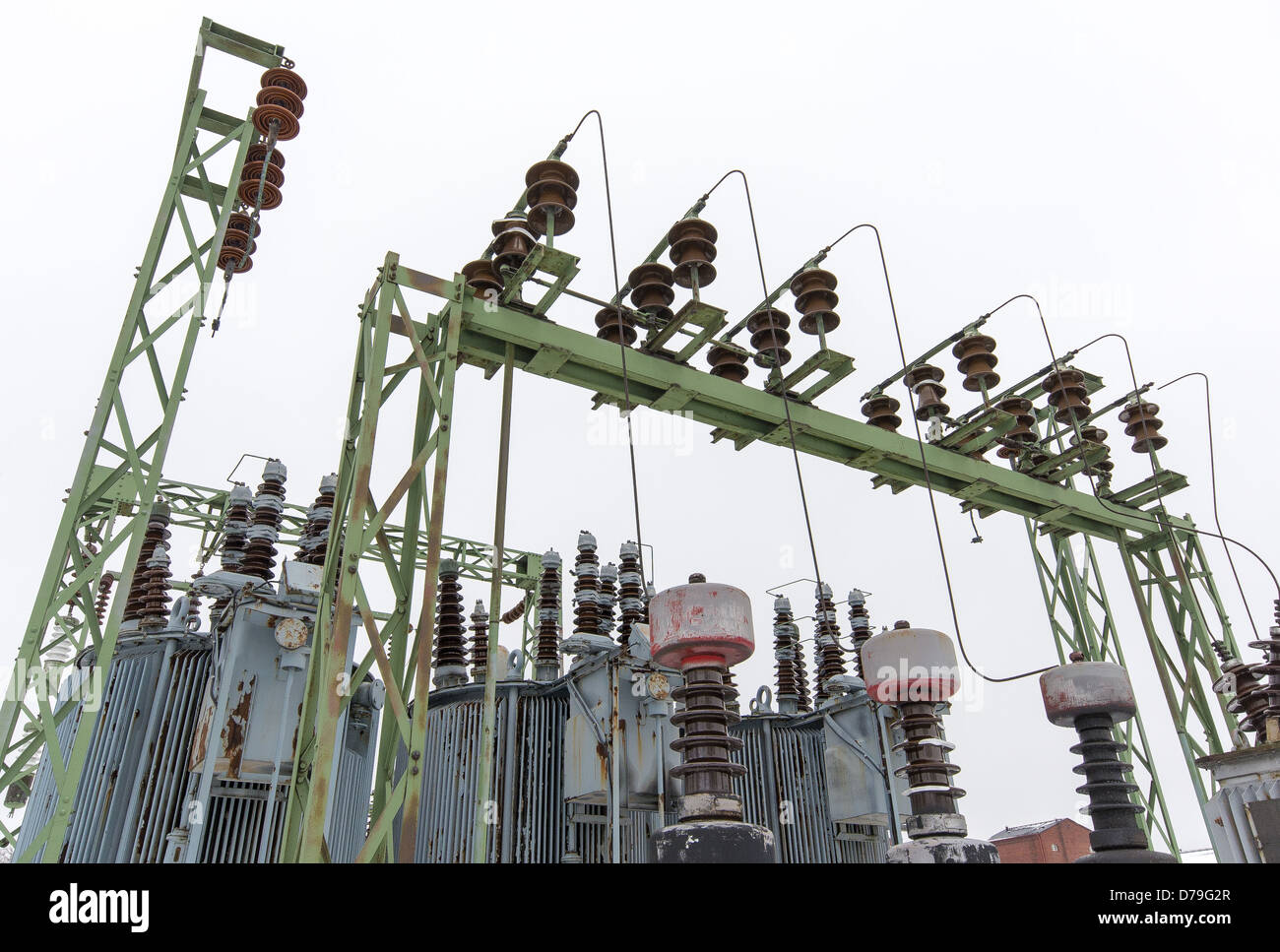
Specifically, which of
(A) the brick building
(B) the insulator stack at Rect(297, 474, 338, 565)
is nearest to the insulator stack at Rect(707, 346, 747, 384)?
(B) the insulator stack at Rect(297, 474, 338, 565)

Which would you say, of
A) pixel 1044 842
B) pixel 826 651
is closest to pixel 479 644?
pixel 826 651

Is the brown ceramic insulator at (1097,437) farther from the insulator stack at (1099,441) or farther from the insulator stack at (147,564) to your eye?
the insulator stack at (147,564)

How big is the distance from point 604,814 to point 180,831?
3420mm

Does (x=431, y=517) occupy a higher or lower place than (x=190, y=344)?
lower

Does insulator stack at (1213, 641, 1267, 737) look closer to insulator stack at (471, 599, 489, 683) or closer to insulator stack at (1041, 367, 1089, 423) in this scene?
insulator stack at (1041, 367, 1089, 423)

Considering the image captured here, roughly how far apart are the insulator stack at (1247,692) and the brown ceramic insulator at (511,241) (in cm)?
490

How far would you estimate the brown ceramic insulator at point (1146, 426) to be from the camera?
952cm

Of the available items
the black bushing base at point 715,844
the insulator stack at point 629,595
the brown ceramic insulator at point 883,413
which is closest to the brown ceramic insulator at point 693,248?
the brown ceramic insulator at point 883,413

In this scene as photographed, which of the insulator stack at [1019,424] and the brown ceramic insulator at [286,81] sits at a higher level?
the brown ceramic insulator at [286,81]

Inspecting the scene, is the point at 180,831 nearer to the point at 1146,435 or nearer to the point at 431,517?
the point at 431,517

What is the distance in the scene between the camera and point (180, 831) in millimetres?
6055

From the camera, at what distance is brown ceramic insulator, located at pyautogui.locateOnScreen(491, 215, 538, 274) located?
20.2ft

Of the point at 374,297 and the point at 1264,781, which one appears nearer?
the point at 1264,781
